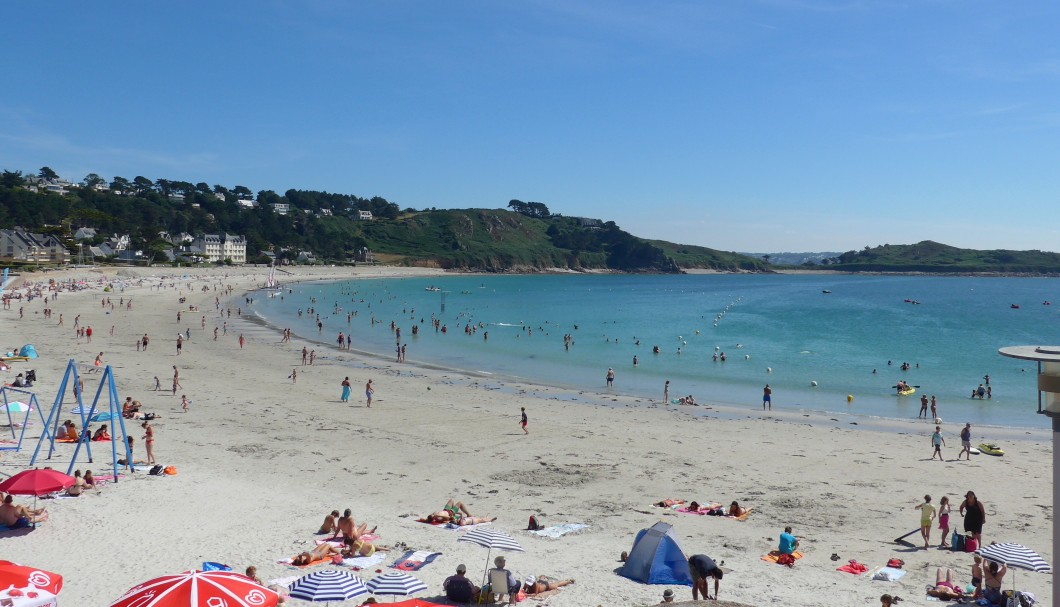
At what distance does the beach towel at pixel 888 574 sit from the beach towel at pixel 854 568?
19 cm

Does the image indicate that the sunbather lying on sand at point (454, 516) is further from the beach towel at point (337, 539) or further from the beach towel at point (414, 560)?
the beach towel at point (414, 560)

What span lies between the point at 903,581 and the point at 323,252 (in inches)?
6117

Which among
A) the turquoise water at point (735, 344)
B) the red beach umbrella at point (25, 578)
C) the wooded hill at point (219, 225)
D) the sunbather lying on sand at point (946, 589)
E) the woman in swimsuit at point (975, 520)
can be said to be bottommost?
the turquoise water at point (735, 344)

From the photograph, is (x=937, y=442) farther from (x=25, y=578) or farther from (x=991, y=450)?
(x=25, y=578)

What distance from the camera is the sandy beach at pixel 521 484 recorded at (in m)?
10.4

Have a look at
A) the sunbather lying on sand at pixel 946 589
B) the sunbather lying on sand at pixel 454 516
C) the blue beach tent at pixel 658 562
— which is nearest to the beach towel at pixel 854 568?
the sunbather lying on sand at pixel 946 589

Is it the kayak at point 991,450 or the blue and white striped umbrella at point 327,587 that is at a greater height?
the blue and white striped umbrella at point 327,587

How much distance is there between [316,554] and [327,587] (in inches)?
78.8

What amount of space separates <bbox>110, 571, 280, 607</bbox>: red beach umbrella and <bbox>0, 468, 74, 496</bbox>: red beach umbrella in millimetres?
5269

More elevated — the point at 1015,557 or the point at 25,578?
the point at 25,578

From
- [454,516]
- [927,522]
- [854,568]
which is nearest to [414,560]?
[454,516]

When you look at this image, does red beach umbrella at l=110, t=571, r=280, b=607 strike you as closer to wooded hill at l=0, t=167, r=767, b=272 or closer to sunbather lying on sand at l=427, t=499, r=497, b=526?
sunbather lying on sand at l=427, t=499, r=497, b=526

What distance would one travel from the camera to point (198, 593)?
7188 millimetres

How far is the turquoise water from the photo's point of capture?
3088 centimetres
